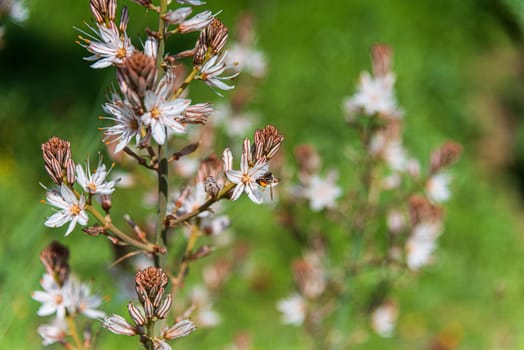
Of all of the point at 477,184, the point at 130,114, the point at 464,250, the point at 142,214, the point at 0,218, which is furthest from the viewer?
the point at 477,184

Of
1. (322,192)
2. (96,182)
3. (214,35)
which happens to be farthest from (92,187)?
(322,192)

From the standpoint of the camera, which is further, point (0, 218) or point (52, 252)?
point (0, 218)

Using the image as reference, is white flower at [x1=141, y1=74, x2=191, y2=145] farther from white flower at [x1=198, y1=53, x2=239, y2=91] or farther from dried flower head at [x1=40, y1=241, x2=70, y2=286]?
dried flower head at [x1=40, y1=241, x2=70, y2=286]

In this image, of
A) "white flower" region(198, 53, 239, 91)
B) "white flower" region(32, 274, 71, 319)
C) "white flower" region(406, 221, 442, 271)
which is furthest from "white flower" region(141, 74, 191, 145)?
"white flower" region(406, 221, 442, 271)

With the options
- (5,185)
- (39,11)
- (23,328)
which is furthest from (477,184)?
(39,11)

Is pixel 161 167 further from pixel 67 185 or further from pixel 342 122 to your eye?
pixel 342 122

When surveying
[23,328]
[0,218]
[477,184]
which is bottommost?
[23,328]

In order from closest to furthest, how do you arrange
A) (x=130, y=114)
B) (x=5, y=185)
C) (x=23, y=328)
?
(x=130, y=114) → (x=23, y=328) → (x=5, y=185)

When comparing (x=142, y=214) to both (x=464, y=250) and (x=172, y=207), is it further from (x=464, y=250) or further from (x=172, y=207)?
(x=172, y=207)
